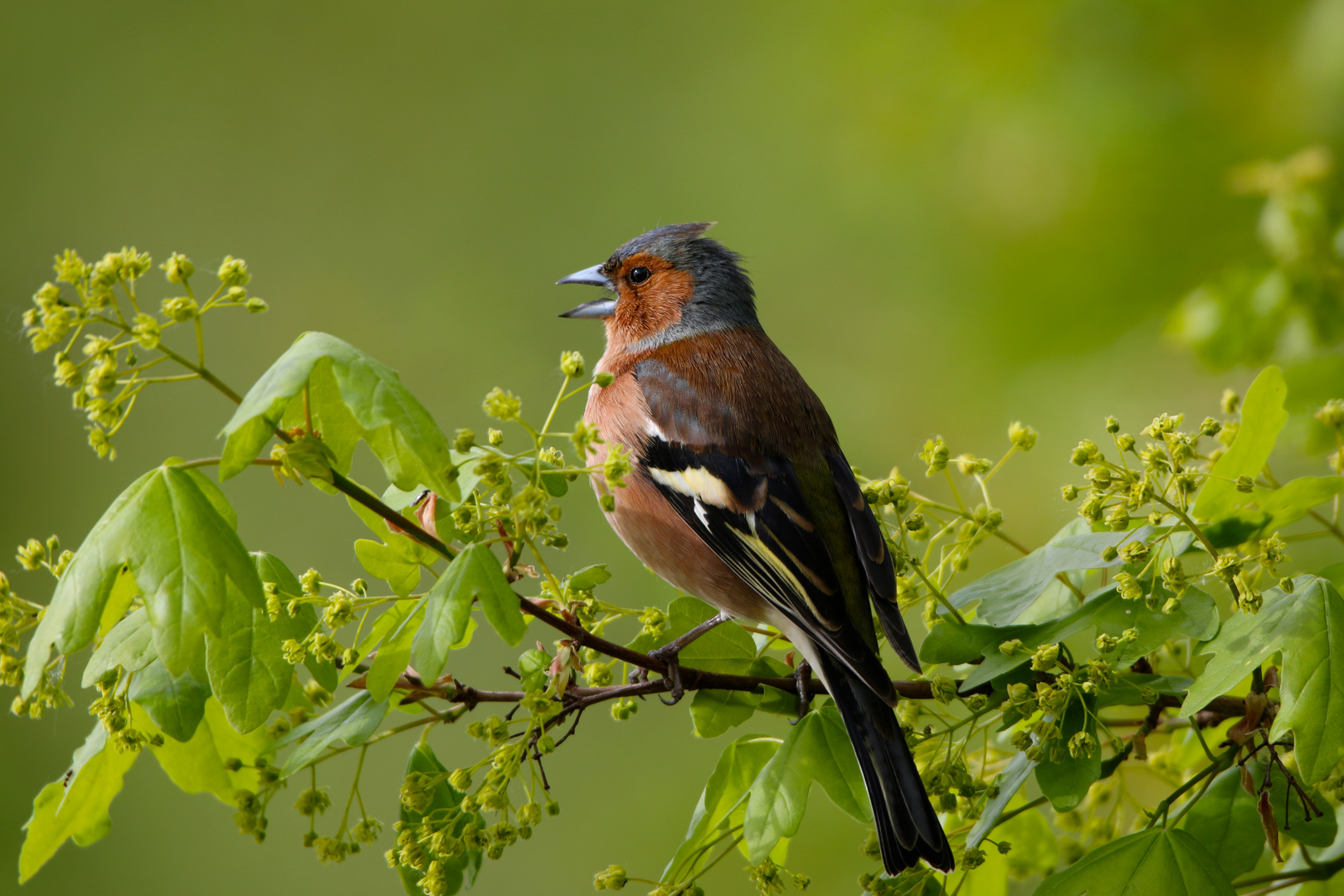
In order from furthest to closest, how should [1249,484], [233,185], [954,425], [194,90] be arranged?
[194,90] → [233,185] → [954,425] → [1249,484]

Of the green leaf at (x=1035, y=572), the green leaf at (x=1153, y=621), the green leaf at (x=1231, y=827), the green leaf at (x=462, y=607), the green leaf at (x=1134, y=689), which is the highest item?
the green leaf at (x=462, y=607)

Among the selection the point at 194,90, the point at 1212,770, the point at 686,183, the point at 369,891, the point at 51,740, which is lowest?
the point at 369,891

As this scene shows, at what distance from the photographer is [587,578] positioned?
1540 mm

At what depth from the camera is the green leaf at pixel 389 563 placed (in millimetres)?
1512

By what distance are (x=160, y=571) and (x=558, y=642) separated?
58cm

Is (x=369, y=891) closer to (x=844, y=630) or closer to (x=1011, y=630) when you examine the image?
(x=844, y=630)

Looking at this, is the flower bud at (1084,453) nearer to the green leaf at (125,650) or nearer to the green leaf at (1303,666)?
the green leaf at (1303,666)

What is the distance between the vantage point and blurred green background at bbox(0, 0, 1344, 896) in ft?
12.8

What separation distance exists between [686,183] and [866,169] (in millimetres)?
1642

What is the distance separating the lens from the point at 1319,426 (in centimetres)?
203

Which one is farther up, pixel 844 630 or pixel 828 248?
pixel 828 248

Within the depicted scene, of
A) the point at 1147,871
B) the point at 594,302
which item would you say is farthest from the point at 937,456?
the point at 594,302

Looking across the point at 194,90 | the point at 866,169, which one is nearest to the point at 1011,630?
the point at 866,169

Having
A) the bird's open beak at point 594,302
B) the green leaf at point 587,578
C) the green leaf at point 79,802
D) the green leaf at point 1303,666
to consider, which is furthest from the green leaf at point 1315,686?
the bird's open beak at point 594,302
